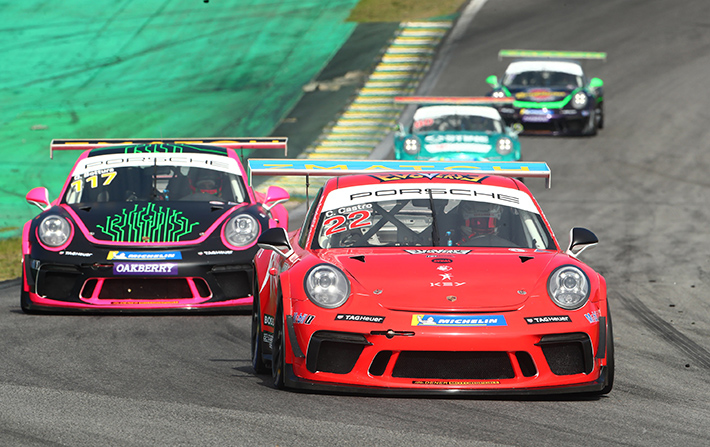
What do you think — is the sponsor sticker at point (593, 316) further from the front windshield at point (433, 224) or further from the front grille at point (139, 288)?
the front grille at point (139, 288)

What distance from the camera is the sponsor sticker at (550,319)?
20.3 feet

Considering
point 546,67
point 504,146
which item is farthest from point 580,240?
point 546,67

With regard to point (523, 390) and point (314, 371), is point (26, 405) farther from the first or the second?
point (523, 390)

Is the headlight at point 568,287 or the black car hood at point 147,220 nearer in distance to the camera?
the headlight at point 568,287

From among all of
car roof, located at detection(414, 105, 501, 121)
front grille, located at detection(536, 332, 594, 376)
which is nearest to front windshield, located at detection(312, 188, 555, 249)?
front grille, located at detection(536, 332, 594, 376)

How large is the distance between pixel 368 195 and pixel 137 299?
2.93m

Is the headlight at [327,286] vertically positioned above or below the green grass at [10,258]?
above

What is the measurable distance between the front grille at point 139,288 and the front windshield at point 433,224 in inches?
108

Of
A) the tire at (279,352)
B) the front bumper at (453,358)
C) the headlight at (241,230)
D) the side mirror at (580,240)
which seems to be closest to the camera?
the front bumper at (453,358)

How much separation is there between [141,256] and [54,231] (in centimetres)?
76

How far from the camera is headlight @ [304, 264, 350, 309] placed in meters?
6.30

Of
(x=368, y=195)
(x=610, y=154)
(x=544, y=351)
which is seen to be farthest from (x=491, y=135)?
(x=544, y=351)

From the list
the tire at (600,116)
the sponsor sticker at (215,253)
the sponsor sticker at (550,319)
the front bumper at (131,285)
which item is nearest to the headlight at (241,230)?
the sponsor sticker at (215,253)

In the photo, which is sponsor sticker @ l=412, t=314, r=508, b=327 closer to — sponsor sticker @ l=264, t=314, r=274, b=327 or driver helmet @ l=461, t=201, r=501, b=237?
sponsor sticker @ l=264, t=314, r=274, b=327
